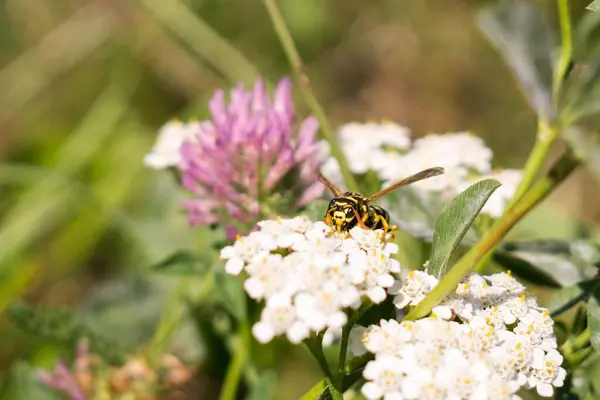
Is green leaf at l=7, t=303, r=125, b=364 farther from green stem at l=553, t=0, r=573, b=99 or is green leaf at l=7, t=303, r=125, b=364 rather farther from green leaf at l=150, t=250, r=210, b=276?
green stem at l=553, t=0, r=573, b=99

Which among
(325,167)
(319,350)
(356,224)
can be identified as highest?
(325,167)

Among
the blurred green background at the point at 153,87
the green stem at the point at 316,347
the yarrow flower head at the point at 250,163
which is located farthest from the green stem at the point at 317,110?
the blurred green background at the point at 153,87

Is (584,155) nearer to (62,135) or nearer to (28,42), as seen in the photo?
(62,135)

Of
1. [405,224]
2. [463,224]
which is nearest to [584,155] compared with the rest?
[463,224]

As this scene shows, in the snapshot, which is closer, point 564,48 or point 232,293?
point 564,48

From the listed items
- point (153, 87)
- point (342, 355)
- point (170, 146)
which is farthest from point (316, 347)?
point (153, 87)

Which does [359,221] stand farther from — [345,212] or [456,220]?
[456,220]
